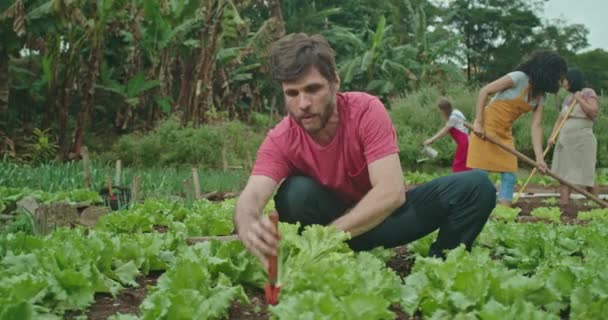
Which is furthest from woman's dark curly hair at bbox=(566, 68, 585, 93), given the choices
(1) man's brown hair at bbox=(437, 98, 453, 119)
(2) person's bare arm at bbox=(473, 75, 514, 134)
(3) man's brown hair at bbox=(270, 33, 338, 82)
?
(3) man's brown hair at bbox=(270, 33, 338, 82)

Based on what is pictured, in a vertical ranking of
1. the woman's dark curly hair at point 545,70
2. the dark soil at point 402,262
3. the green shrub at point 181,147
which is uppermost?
the woman's dark curly hair at point 545,70

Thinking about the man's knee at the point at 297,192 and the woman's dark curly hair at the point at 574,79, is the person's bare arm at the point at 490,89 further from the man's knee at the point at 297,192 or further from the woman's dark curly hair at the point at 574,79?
the man's knee at the point at 297,192

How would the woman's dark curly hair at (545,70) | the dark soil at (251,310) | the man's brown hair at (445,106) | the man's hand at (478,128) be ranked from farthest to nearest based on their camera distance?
the man's brown hair at (445,106) < the man's hand at (478,128) < the woman's dark curly hair at (545,70) < the dark soil at (251,310)

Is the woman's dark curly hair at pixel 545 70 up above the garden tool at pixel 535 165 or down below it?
above

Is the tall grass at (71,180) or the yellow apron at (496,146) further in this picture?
the tall grass at (71,180)

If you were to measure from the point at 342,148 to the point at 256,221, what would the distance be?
2.20 ft

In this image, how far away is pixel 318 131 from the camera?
11.1 feet

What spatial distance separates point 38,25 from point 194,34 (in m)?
4.33

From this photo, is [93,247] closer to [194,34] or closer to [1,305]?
[1,305]

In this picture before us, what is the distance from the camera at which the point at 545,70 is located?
263 inches

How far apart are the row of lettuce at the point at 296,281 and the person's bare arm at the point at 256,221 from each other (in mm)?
135

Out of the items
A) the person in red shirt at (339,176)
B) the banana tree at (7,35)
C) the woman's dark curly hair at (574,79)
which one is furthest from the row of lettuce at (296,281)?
the banana tree at (7,35)

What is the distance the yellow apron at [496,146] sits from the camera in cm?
705

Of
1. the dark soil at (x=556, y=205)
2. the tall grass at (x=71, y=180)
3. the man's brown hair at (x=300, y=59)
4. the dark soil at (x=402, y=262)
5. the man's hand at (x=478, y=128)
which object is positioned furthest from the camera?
the tall grass at (x=71, y=180)
